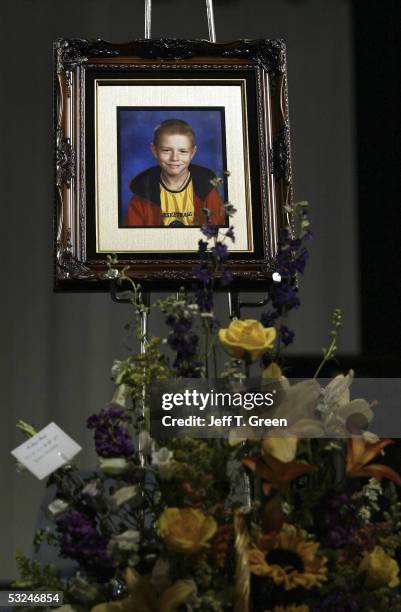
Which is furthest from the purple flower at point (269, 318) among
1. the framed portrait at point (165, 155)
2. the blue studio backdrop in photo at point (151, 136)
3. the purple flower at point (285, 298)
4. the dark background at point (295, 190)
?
the dark background at point (295, 190)

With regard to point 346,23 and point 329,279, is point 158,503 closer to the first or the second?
point 329,279

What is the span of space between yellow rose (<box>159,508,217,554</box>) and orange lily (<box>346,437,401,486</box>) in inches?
6.8

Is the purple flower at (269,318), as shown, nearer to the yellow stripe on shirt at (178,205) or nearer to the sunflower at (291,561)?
the sunflower at (291,561)

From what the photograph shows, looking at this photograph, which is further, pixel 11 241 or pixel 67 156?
pixel 11 241

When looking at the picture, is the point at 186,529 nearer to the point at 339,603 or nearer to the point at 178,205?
the point at 339,603

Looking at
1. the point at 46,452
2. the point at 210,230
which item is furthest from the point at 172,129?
the point at 46,452

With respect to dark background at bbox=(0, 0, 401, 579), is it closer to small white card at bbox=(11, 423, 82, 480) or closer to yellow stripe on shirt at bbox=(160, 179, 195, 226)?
yellow stripe on shirt at bbox=(160, 179, 195, 226)

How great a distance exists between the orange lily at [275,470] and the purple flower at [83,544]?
7.1 inches

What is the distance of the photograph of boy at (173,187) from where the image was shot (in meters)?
1.62

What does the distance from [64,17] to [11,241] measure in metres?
0.73

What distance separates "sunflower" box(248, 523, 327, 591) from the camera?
0.93 m

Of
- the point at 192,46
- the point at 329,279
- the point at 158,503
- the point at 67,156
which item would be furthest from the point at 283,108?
the point at 329,279

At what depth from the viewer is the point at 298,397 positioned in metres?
1.04

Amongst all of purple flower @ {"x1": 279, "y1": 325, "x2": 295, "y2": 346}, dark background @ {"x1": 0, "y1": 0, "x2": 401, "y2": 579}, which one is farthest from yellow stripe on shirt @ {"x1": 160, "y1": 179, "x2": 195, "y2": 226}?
dark background @ {"x1": 0, "y1": 0, "x2": 401, "y2": 579}
